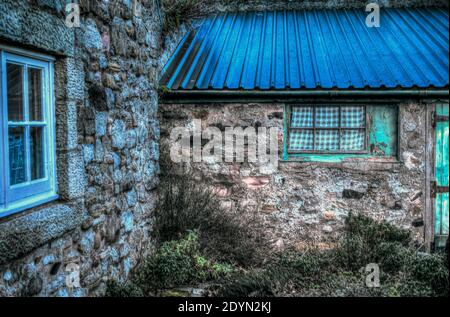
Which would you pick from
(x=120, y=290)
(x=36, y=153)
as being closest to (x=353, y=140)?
(x=120, y=290)

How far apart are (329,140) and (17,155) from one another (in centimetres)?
439

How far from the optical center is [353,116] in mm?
6125

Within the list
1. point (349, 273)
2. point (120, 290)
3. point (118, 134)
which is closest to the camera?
point (120, 290)

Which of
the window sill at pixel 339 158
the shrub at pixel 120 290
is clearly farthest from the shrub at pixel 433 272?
the shrub at pixel 120 290

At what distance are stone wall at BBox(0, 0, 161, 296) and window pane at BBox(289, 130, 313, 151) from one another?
2072 millimetres

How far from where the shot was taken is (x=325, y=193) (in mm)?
6000

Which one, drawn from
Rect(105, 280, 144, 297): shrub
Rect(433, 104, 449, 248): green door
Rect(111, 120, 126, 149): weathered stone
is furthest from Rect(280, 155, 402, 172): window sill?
Rect(105, 280, 144, 297): shrub

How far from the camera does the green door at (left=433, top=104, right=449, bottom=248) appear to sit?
19.6 feet

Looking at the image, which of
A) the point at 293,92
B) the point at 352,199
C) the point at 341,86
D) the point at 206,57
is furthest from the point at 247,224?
the point at 206,57

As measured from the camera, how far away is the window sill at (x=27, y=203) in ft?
8.91

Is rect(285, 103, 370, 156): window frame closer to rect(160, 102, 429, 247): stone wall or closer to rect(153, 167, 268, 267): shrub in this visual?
rect(160, 102, 429, 247): stone wall

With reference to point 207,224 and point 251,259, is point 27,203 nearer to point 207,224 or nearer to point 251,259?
point 207,224

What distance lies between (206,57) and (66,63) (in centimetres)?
383
